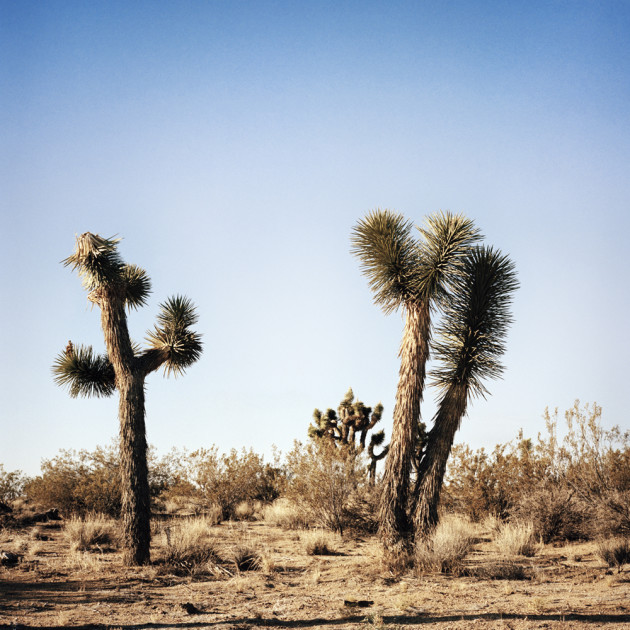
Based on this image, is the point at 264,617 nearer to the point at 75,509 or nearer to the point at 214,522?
the point at 214,522

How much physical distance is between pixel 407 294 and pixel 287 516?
8070 mm

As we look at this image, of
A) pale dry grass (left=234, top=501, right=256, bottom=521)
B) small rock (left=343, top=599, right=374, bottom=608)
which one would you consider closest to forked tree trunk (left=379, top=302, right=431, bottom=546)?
small rock (left=343, top=599, right=374, bottom=608)

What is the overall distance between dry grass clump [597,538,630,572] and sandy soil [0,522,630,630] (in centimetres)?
26

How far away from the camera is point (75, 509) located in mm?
17641

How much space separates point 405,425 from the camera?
11234mm

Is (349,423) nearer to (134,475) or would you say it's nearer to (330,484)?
(330,484)

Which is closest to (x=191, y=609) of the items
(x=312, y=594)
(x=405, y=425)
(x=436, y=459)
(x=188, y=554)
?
(x=312, y=594)

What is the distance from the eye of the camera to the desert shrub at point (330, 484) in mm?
14375

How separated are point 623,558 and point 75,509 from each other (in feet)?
50.1

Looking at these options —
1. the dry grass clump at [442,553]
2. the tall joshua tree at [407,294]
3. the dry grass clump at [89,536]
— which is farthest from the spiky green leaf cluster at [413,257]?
the dry grass clump at [89,536]

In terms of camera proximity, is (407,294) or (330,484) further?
(330,484)

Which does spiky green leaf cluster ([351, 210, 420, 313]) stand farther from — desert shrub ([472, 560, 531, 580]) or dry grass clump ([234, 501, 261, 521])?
dry grass clump ([234, 501, 261, 521])

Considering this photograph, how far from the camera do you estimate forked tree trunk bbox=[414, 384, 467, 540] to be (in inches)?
425

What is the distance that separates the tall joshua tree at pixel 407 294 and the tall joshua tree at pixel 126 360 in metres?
4.68
